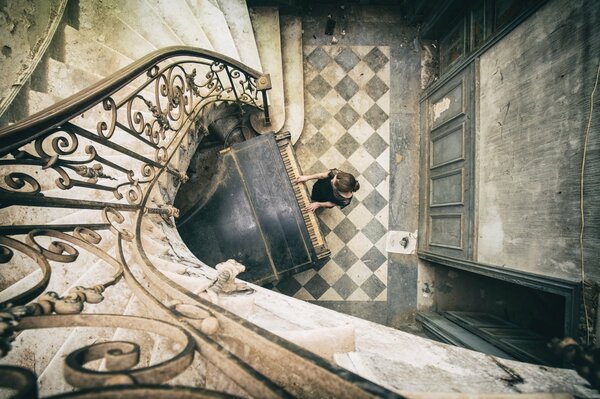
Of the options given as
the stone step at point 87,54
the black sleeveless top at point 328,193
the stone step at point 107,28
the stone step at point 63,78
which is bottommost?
the black sleeveless top at point 328,193

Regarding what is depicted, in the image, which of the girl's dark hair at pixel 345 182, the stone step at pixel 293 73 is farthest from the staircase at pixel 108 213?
the girl's dark hair at pixel 345 182

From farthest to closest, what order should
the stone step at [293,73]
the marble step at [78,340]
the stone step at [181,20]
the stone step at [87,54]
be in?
the stone step at [293,73]
the stone step at [181,20]
the stone step at [87,54]
the marble step at [78,340]

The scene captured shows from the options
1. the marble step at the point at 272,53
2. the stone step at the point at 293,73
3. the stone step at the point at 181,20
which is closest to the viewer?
the stone step at the point at 181,20

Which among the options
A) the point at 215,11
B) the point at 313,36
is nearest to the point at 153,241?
the point at 215,11

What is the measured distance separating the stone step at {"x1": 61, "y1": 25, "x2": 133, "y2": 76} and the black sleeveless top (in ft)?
8.85

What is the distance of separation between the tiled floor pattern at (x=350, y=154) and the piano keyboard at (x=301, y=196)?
960mm

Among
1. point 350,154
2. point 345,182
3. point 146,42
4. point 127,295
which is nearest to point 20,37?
point 146,42

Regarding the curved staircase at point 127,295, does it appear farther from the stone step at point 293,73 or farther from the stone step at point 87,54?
the stone step at point 293,73

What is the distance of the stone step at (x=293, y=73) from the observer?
14.3 ft

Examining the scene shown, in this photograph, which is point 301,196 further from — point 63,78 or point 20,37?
point 20,37

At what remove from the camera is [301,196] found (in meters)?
3.53

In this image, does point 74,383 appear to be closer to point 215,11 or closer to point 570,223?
point 570,223

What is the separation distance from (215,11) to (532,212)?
14.5 ft

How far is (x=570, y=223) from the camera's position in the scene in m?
2.14
